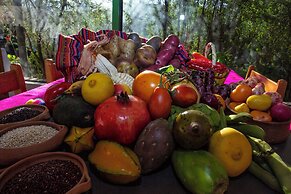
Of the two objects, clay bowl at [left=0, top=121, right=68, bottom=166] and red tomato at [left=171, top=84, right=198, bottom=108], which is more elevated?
red tomato at [left=171, top=84, right=198, bottom=108]

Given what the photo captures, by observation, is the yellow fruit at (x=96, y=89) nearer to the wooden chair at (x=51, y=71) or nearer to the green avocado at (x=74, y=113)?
the green avocado at (x=74, y=113)

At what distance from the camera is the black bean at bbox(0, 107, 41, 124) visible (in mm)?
655

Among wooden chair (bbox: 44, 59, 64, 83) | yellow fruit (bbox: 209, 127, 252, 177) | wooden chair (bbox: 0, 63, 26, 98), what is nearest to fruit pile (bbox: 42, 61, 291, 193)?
yellow fruit (bbox: 209, 127, 252, 177)

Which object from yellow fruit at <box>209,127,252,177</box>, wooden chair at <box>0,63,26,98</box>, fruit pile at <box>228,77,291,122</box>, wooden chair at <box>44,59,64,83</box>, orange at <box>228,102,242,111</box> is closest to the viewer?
yellow fruit at <box>209,127,252,177</box>

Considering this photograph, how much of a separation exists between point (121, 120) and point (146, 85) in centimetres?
16

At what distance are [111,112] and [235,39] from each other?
2.30 meters

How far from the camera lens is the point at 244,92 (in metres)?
0.89

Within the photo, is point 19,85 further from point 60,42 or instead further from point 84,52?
point 84,52

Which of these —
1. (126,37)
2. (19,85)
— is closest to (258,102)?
(126,37)

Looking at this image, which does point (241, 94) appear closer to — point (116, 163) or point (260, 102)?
point (260, 102)

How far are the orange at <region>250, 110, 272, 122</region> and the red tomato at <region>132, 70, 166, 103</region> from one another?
33cm

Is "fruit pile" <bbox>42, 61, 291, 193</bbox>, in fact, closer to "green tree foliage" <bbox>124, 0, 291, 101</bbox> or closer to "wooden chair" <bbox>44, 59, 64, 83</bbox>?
"wooden chair" <bbox>44, 59, 64, 83</bbox>

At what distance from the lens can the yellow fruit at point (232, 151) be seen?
520mm

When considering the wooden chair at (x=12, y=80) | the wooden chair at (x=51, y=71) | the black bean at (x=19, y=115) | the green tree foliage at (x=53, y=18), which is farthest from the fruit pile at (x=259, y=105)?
the green tree foliage at (x=53, y=18)
